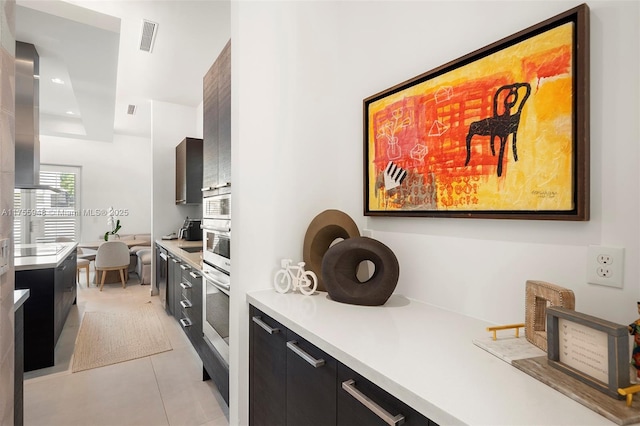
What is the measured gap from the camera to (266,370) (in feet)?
4.52

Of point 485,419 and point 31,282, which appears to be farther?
point 31,282

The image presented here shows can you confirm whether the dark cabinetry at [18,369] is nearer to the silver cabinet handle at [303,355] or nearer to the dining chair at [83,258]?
the silver cabinet handle at [303,355]

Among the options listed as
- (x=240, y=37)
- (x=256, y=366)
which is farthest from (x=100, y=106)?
(x=256, y=366)

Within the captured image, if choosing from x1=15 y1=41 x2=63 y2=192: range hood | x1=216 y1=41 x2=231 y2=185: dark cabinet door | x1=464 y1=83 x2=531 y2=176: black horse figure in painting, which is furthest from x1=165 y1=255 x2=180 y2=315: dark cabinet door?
x1=464 y1=83 x2=531 y2=176: black horse figure in painting

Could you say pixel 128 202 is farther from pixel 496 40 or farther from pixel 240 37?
pixel 496 40

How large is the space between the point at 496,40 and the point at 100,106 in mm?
5352

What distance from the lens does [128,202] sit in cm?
719

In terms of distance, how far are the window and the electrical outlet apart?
26.0ft

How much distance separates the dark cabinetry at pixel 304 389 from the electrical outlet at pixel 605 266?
0.65 metres

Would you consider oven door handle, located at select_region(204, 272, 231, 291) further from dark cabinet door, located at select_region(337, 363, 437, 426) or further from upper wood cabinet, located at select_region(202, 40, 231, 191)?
dark cabinet door, located at select_region(337, 363, 437, 426)

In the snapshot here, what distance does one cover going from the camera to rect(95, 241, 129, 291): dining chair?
4.98 m

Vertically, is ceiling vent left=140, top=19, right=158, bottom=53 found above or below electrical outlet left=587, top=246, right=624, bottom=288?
above

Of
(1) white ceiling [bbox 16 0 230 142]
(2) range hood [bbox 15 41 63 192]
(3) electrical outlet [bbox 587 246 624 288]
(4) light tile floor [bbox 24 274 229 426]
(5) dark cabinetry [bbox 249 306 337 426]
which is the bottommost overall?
(4) light tile floor [bbox 24 274 229 426]

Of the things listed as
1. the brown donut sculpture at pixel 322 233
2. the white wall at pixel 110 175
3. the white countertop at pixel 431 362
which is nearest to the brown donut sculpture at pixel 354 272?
the white countertop at pixel 431 362
